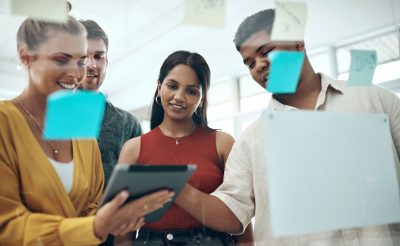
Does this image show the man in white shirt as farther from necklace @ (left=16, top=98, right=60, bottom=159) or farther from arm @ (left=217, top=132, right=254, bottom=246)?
necklace @ (left=16, top=98, right=60, bottom=159)

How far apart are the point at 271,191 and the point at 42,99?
34 centimetres

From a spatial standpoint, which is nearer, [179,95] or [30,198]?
[30,198]

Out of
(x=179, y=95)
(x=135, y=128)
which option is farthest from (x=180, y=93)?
(x=135, y=128)

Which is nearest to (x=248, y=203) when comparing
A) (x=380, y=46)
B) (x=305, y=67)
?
(x=305, y=67)

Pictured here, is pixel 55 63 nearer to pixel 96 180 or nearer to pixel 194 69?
pixel 96 180

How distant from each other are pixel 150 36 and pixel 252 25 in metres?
0.19

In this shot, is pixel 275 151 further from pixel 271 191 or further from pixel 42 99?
pixel 42 99

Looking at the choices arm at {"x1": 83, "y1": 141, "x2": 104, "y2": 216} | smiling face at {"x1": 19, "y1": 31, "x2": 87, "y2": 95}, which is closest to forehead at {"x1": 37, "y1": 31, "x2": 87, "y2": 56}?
smiling face at {"x1": 19, "y1": 31, "x2": 87, "y2": 95}

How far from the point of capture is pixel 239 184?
69cm

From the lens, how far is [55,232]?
430 millimetres

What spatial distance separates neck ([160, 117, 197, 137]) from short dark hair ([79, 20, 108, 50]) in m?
0.18

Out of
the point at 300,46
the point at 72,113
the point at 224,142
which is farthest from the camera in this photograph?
the point at 224,142

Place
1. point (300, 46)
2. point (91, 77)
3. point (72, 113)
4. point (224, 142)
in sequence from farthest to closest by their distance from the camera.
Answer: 1. point (224, 142)
2. point (300, 46)
3. point (91, 77)
4. point (72, 113)

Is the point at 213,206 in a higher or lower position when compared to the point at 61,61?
lower
